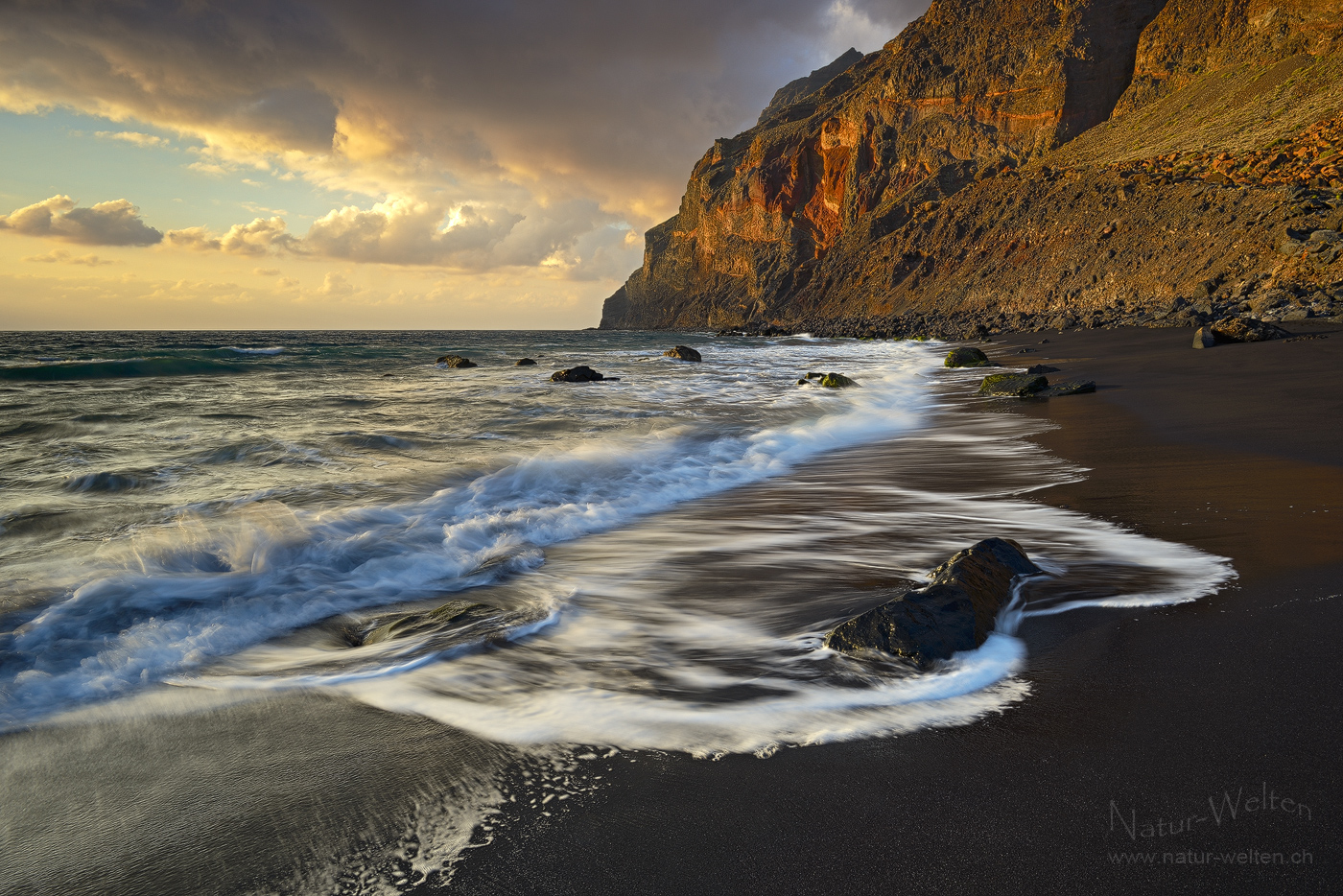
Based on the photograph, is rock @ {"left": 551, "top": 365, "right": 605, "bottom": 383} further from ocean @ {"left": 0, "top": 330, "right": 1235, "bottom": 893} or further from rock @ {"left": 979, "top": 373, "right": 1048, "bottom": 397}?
rock @ {"left": 979, "top": 373, "right": 1048, "bottom": 397}

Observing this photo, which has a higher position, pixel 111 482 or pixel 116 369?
pixel 116 369

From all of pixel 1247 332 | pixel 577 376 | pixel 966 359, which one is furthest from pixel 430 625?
pixel 966 359

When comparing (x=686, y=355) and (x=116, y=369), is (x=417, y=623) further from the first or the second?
(x=116, y=369)

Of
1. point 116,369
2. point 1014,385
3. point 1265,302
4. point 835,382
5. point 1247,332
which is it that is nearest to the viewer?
point 1014,385

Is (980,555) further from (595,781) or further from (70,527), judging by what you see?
(70,527)

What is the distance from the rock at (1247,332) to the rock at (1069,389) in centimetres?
450

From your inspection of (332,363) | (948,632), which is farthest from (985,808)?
(332,363)

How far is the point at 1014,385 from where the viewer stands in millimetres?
10477

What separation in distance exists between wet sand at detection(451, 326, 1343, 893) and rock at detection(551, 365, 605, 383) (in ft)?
48.0

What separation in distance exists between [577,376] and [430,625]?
14.1 metres

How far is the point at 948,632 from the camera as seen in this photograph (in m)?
2.42

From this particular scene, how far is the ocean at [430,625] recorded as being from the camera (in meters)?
1.78

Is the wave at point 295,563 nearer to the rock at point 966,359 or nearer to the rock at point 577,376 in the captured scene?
the rock at point 577,376

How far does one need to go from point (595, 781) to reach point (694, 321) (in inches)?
3454
